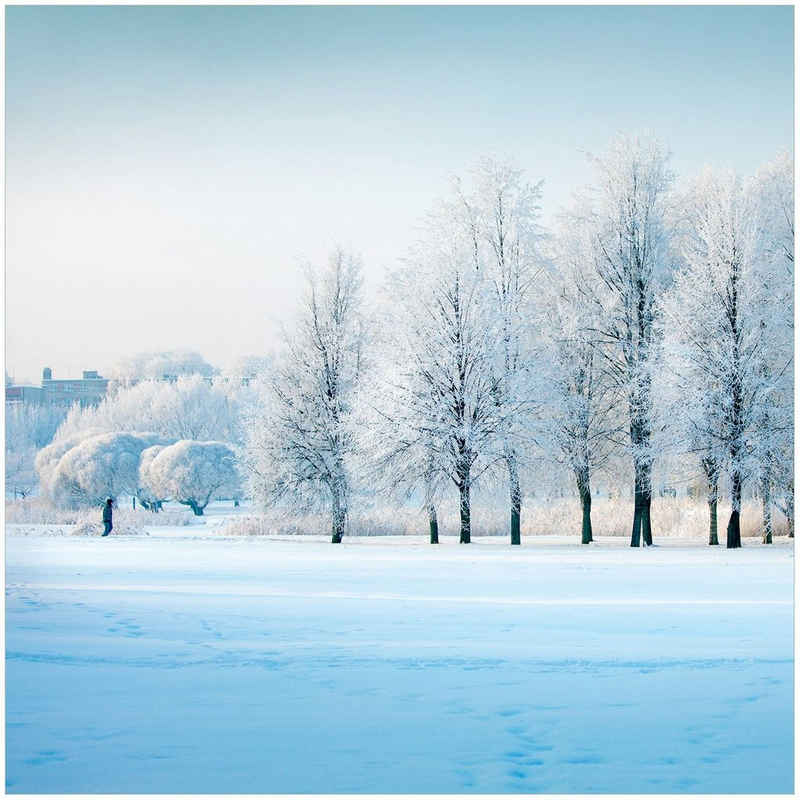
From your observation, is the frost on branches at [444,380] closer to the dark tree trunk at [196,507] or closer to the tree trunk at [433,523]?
the tree trunk at [433,523]

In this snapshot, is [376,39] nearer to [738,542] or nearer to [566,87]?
[566,87]

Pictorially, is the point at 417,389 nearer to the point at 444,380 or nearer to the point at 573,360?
the point at 444,380

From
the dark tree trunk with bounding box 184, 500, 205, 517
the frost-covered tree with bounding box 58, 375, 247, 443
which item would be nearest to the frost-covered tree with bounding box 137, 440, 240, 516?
the dark tree trunk with bounding box 184, 500, 205, 517

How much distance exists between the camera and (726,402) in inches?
802

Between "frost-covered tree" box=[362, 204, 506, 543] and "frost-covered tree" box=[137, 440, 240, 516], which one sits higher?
"frost-covered tree" box=[362, 204, 506, 543]

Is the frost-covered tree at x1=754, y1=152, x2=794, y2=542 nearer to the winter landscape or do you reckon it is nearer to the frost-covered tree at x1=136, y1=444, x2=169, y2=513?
the winter landscape

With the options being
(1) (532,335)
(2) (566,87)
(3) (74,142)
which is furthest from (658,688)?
(1) (532,335)

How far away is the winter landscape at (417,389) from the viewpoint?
21.6 ft

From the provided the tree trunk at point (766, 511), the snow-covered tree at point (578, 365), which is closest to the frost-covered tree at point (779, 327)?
the tree trunk at point (766, 511)

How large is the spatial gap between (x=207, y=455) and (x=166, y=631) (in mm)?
29377

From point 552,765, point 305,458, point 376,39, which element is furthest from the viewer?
point 305,458

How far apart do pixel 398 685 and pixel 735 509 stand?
15334 mm

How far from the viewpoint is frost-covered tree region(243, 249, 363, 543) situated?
24.7 meters

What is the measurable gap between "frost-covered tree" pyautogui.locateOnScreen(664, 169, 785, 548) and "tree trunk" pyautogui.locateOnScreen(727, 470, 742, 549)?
22 millimetres
